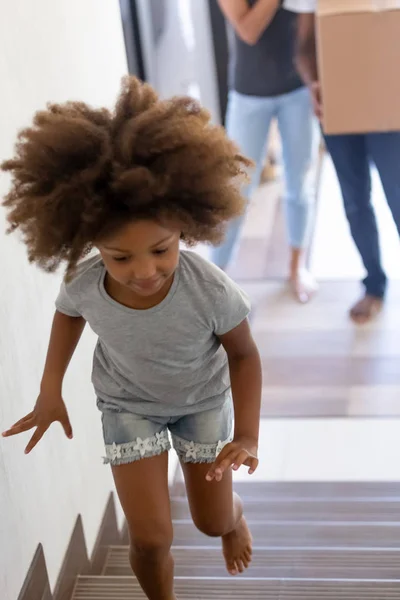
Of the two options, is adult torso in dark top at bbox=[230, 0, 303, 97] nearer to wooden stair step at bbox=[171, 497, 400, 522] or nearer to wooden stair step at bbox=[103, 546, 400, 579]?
wooden stair step at bbox=[171, 497, 400, 522]

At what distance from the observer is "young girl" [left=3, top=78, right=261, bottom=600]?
1.25m

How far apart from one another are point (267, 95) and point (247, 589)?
183 cm

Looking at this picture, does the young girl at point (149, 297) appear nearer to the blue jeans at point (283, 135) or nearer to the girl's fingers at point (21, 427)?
the girl's fingers at point (21, 427)

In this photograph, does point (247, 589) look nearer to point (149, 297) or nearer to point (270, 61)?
point (149, 297)

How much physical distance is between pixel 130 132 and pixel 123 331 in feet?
1.26

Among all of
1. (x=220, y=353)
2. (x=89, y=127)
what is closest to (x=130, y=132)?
(x=89, y=127)

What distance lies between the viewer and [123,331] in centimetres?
148

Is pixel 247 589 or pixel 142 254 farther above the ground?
pixel 142 254

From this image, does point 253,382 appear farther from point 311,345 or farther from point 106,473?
point 311,345

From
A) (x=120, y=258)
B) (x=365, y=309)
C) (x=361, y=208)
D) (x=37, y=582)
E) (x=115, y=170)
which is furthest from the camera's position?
(x=365, y=309)

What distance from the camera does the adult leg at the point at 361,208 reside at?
9.86 ft

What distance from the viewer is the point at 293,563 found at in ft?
7.01

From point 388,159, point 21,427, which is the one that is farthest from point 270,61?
point 21,427

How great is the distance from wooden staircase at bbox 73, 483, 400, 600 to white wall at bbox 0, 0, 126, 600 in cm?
23
